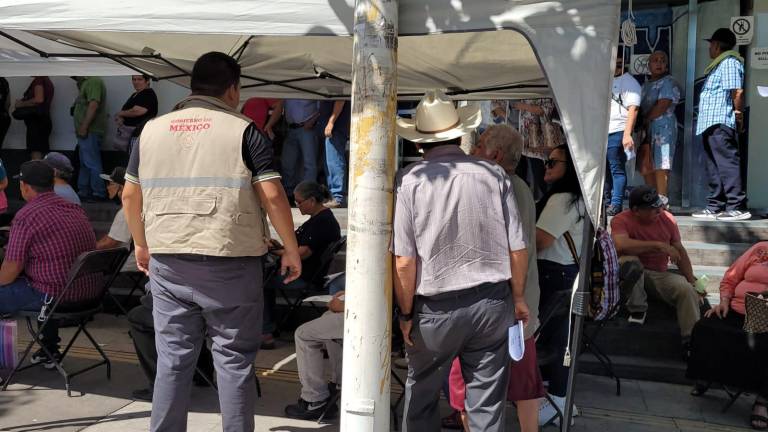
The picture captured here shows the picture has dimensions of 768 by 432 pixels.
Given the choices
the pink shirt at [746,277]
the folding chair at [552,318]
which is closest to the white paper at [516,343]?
the folding chair at [552,318]

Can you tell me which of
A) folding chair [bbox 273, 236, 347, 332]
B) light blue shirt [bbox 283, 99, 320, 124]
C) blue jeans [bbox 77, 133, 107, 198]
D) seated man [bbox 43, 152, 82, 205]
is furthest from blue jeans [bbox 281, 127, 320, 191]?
seated man [bbox 43, 152, 82, 205]

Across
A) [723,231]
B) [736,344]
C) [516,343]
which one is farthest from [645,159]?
[516,343]

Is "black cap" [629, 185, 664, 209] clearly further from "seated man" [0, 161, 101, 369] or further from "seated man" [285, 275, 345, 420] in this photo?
"seated man" [0, 161, 101, 369]

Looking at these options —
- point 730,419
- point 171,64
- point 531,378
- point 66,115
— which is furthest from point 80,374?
point 66,115

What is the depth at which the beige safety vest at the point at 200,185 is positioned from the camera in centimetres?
338

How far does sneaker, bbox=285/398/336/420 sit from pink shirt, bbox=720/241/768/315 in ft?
8.44

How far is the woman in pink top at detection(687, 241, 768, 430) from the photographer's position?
15.1 feet

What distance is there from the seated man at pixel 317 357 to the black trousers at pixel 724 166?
4294 millimetres

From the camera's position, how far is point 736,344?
471cm

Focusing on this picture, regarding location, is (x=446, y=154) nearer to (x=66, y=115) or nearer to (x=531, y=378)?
(x=531, y=378)

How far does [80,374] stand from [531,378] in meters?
3.12

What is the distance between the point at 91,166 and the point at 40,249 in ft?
→ 16.4

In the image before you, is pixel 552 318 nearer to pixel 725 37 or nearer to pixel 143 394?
pixel 143 394

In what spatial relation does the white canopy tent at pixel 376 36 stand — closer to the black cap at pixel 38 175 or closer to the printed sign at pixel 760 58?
the black cap at pixel 38 175
